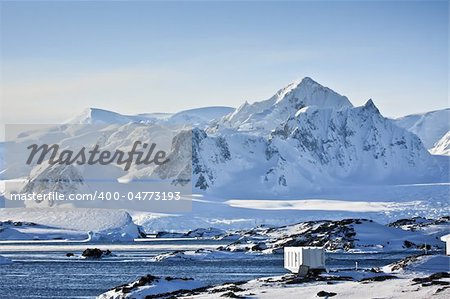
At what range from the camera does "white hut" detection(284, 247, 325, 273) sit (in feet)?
300

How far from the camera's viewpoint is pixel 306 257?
92.0m

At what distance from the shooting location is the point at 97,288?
113 meters

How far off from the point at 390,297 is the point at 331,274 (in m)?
20.8

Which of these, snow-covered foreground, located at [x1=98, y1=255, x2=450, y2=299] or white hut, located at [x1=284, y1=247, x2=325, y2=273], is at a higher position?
white hut, located at [x1=284, y1=247, x2=325, y2=273]

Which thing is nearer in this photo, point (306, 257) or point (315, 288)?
point (315, 288)

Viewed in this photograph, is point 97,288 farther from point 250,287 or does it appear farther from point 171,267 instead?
point 171,267

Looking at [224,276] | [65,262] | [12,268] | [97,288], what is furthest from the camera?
[65,262]

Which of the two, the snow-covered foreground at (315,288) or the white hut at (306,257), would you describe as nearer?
the snow-covered foreground at (315,288)

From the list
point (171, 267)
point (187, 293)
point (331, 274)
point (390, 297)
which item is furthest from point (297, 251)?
point (171, 267)

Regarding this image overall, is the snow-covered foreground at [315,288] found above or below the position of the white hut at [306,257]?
below

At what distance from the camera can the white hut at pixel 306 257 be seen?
91.6 metres

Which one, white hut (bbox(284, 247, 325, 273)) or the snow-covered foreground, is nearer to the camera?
the snow-covered foreground

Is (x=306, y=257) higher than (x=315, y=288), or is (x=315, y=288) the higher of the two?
(x=306, y=257)

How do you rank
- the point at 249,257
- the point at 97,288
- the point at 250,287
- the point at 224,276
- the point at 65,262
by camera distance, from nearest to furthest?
the point at 250,287, the point at 97,288, the point at 224,276, the point at 65,262, the point at 249,257
